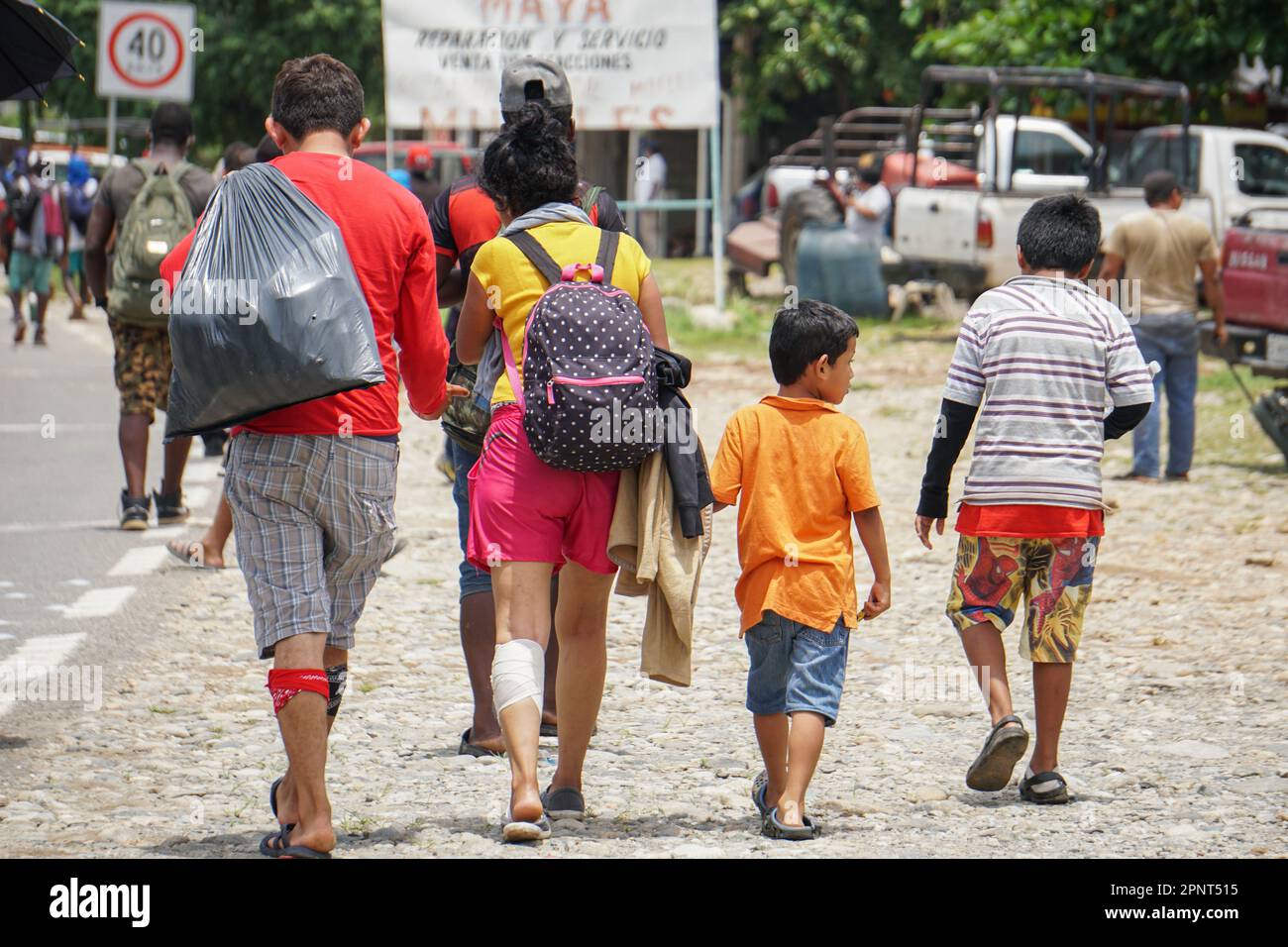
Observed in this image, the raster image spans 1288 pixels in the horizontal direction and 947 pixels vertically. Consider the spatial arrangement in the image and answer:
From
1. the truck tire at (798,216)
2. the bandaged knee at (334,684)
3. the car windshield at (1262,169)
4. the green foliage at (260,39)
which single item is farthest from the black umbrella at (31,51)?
the green foliage at (260,39)

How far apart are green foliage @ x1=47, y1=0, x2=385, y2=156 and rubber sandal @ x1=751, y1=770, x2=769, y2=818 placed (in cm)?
3198

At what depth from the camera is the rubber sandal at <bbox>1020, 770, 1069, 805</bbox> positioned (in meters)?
4.90

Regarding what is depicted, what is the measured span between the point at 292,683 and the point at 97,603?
3.53 m

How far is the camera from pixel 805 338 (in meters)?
4.57

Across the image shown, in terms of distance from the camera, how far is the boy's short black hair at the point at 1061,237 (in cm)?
504

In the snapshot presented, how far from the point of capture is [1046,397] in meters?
4.91

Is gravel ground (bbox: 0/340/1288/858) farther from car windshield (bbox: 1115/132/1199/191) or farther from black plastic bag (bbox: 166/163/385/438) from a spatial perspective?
car windshield (bbox: 1115/132/1199/191)

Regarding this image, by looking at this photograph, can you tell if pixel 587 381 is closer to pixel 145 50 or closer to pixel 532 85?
pixel 532 85

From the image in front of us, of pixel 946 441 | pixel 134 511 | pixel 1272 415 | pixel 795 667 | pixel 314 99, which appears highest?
pixel 314 99

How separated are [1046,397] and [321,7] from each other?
32.4m

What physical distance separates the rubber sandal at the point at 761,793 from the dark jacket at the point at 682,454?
0.77m

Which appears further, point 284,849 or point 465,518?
point 465,518

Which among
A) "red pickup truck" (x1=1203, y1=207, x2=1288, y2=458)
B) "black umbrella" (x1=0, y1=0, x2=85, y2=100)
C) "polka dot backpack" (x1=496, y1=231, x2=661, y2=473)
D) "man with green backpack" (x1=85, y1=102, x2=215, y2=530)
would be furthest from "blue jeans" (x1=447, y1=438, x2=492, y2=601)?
"red pickup truck" (x1=1203, y1=207, x2=1288, y2=458)

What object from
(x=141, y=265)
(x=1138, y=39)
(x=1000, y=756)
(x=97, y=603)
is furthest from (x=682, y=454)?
(x=1138, y=39)
